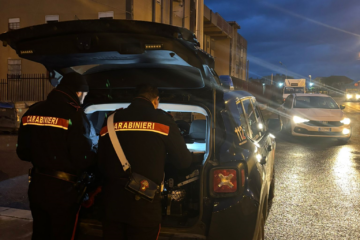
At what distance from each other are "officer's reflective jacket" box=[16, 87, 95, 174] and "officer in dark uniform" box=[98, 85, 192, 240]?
268 millimetres

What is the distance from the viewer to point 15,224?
414 cm

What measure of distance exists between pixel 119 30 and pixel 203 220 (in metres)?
1.58

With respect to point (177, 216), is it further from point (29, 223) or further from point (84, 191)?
point (29, 223)

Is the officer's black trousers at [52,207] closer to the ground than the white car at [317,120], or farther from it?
closer to the ground

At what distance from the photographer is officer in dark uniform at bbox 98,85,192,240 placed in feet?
7.47

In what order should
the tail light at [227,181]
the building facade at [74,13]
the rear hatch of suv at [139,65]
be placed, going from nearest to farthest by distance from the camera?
the rear hatch of suv at [139,65] → the tail light at [227,181] → the building facade at [74,13]

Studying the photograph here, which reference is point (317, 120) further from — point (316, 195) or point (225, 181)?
point (225, 181)

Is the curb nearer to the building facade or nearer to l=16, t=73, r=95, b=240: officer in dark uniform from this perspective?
l=16, t=73, r=95, b=240: officer in dark uniform

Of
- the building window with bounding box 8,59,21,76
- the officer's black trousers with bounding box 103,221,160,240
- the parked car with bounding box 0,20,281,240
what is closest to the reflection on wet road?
the parked car with bounding box 0,20,281,240

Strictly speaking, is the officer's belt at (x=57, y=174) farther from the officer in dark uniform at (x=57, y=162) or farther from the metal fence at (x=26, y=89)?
the metal fence at (x=26, y=89)

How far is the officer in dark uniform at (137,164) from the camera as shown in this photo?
2.28m

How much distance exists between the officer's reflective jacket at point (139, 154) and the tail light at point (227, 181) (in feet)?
1.43

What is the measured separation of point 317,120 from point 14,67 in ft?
61.3

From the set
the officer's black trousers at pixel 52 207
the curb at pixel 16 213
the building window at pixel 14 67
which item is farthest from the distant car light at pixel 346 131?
the building window at pixel 14 67
